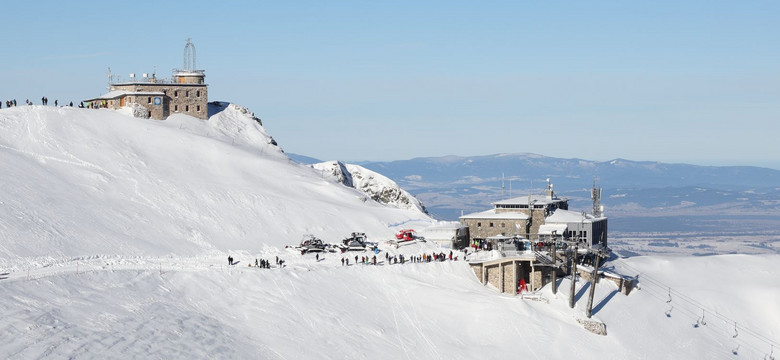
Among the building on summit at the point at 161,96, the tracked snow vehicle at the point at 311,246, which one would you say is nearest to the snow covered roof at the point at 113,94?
the building on summit at the point at 161,96

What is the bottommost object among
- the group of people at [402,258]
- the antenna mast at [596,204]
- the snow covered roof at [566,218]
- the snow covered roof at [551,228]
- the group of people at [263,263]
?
the group of people at [402,258]

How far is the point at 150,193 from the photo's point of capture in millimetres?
93188

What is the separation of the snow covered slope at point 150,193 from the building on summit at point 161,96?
1792mm

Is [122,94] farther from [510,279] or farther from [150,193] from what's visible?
[510,279]

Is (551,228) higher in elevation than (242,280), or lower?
higher

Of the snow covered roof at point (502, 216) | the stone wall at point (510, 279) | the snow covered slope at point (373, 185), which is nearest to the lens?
the stone wall at point (510, 279)

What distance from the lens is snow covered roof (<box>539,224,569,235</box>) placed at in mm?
97062

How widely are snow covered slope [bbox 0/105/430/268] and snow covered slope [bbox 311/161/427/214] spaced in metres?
10.2

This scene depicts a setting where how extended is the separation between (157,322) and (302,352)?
874 centimetres

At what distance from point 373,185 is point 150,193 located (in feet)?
141

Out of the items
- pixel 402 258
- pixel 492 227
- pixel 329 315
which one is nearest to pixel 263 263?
pixel 329 315

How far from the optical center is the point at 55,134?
102 metres

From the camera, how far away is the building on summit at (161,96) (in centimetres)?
11744

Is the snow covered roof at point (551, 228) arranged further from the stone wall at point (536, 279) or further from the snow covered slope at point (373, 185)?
the snow covered slope at point (373, 185)
